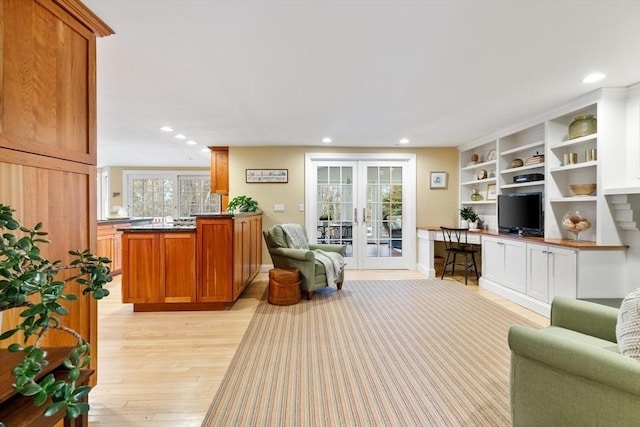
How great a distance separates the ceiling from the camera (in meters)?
1.80

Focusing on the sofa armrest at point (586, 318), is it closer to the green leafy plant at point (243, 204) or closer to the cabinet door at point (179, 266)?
the cabinet door at point (179, 266)

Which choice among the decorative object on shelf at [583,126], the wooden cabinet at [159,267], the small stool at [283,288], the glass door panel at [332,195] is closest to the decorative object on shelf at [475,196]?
the decorative object on shelf at [583,126]

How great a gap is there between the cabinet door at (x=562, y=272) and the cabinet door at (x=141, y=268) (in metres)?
4.16

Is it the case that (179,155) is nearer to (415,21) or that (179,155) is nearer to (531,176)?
(415,21)

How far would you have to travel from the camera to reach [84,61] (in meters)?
1.76

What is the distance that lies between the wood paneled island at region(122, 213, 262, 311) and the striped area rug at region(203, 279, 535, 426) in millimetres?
624

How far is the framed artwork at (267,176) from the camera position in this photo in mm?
5488

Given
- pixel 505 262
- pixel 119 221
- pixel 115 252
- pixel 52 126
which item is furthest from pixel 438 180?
pixel 115 252

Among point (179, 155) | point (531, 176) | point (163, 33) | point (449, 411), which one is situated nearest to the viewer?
point (449, 411)

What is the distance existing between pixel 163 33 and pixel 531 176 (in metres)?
4.25

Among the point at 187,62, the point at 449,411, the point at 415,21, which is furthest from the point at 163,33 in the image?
the point at 449,411

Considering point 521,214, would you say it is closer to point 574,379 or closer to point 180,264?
point 574,379

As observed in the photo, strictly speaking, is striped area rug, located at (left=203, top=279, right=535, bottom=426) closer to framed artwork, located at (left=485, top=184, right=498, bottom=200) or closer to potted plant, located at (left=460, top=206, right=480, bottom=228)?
potted plant, located at (left=460, top=206, right=480, bottom=228)

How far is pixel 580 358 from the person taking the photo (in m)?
1.21
